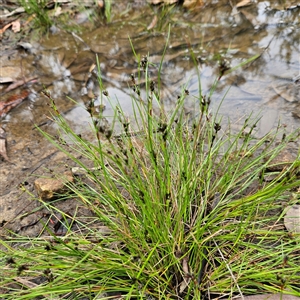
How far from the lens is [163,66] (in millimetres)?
3512

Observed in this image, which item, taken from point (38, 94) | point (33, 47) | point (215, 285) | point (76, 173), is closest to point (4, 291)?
point (76, 173)

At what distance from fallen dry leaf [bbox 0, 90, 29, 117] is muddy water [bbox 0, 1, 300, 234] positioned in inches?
2.2

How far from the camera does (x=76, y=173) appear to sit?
230cm

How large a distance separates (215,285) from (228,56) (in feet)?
8.36

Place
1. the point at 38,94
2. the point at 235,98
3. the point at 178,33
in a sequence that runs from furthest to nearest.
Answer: the point at 178,33 → the point at 38,94 → the point at 235,98

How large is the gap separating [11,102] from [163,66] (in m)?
1.47

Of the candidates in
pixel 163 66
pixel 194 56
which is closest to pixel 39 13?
pixel 163 66

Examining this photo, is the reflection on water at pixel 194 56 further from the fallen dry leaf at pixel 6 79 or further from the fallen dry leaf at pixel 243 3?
the fallen dry leaf at pixel 6 79

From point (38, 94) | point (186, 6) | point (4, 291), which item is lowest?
point (4, 291)

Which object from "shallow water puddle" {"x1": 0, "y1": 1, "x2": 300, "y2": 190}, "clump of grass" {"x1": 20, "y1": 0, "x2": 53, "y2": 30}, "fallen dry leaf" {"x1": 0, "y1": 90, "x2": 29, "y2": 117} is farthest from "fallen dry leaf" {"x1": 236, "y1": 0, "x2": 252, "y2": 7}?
"fallen dry leaf" {"x1": 0, "y1": 90, "x2": 29, "y2": 117}

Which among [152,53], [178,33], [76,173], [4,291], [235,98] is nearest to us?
[4,291]

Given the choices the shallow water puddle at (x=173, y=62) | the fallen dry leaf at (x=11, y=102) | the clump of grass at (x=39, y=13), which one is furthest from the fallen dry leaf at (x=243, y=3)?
the fallen dry leaf at (x=11, y=102)

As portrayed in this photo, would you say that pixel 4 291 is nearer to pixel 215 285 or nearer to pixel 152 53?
pixel 215 285

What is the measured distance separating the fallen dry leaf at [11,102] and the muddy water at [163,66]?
55 mm
